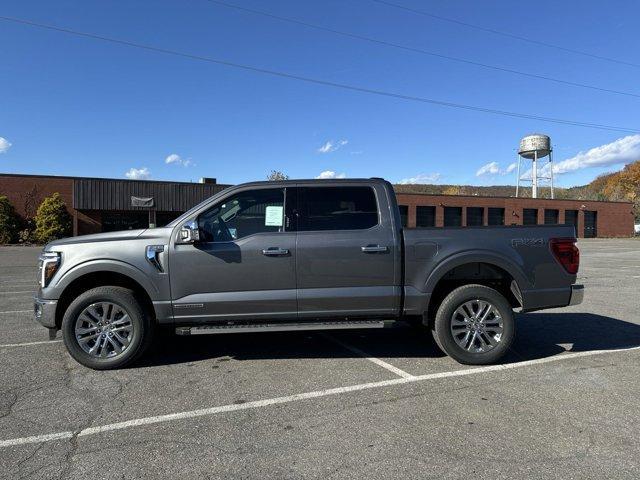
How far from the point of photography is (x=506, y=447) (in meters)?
3.38

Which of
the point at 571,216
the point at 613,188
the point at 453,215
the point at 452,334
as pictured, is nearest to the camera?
the point at 452,334

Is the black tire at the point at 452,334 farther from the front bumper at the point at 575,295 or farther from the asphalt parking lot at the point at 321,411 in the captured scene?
the front bumper at the point at 575,295

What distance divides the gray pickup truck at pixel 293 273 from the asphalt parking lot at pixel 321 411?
0.47m

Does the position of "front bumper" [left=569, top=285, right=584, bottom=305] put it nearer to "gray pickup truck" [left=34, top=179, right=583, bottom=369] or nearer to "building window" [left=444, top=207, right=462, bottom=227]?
"gray pickup truck" [left=34, top=179, right=583, bottom=369]

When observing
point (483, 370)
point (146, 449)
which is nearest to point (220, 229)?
point (146, 449)

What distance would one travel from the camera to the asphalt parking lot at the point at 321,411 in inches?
125

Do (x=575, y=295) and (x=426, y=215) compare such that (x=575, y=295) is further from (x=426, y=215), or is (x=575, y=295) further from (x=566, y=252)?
(x=426, y=215)

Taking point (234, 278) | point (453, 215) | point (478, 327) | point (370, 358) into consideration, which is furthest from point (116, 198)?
point (478, 327)

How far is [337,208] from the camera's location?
211 inches

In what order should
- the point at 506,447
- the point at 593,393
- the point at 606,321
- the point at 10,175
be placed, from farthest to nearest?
the point at 10,175 → the point at 606,321 → the point at 593,393 → the point at 506,447

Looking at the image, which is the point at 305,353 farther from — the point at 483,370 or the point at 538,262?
the point at 538,262

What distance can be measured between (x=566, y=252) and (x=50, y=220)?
33.9m

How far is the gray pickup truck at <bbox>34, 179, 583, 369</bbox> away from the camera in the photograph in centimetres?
507

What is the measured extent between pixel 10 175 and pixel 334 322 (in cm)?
3556
